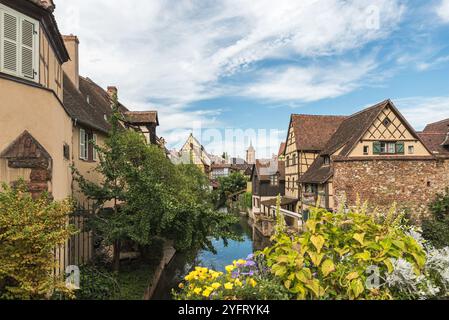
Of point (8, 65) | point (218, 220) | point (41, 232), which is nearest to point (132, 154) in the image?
point (218, 220)

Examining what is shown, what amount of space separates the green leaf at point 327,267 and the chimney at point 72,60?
15.6m

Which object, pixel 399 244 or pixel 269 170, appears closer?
pixel 399 244

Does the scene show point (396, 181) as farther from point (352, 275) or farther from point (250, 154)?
point (250, 154)

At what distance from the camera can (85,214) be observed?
34.2 feet

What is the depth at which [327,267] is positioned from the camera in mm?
3584

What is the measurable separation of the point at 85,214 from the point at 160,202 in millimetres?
2808

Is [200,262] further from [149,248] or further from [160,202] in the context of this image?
[160,202]

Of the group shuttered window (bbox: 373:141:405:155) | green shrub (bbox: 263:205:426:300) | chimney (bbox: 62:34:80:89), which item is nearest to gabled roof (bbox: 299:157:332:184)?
shuttered window (bbox: 373:141:405:155)

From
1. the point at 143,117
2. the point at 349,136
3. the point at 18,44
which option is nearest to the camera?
the point at 18,44

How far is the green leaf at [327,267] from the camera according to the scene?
11.7ft

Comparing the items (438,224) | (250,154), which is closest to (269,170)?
(438,224)

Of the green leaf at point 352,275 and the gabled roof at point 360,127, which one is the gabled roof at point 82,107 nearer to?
the green leaf at point 352,275

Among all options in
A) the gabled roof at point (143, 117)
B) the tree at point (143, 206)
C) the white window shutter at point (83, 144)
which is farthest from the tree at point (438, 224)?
the gabled roof at point (143, 117)

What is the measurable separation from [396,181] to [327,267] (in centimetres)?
1951
